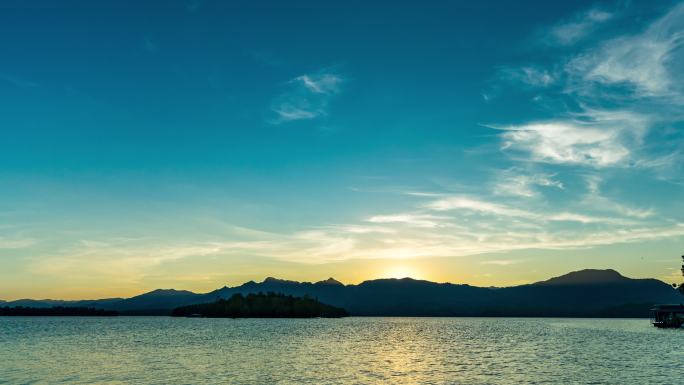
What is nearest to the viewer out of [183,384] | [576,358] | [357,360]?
[183,384]

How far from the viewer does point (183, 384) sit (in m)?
69.6

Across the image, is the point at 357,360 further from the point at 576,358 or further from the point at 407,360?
the point at 576,358

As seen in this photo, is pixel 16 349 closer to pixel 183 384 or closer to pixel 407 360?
pixel 183 384

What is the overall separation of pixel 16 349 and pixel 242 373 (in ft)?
220

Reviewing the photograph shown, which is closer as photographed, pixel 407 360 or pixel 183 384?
pixel 183 384

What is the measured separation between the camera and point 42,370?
8262 cm

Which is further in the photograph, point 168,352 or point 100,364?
point 168,352

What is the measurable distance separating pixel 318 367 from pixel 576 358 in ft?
170

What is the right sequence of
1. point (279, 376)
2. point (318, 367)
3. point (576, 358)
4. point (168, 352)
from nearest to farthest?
1. point (279, 376)
2. point (318, 367)
3. point (576, 358)
4. point (168, 352)

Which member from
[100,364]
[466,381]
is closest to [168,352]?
[100,364]

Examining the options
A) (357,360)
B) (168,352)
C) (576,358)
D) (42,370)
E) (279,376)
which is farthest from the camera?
(168,352)

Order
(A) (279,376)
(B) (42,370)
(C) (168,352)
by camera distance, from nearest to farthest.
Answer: (A) (279,376) < (B) (42,370) < (C) (168,352)

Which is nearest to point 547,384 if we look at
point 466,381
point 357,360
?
point 466,381

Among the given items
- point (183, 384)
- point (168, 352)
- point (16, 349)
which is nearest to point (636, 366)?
point (183, 384)
